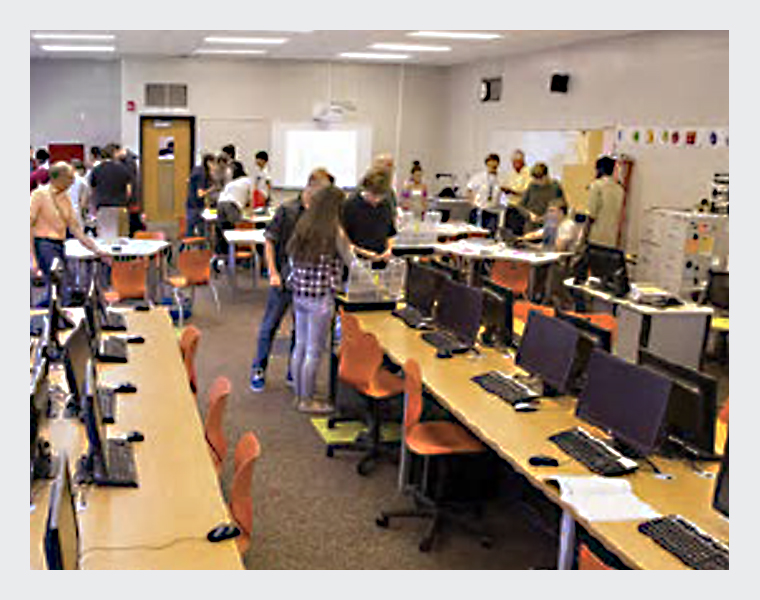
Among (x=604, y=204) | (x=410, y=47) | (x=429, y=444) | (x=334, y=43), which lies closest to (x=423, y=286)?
(x=429, y=444)

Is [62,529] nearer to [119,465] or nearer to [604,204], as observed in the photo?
[119,465]

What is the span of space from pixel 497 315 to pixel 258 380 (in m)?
2.28

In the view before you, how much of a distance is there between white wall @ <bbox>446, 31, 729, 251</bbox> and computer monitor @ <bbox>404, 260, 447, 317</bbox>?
3676 millimetres

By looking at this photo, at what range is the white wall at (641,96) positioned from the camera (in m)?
10.0

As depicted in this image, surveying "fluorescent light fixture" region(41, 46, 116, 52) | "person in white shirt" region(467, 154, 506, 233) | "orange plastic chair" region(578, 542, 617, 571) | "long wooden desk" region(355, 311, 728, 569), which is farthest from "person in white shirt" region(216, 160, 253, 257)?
"orange plastic chair" region(578, 542, 617, 571)

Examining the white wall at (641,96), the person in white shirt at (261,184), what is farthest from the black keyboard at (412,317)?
the person in white shirt at (261,184)

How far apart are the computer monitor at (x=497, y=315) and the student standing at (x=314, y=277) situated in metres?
1.02

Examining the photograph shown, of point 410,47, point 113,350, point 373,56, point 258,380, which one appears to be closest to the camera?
point 113,350

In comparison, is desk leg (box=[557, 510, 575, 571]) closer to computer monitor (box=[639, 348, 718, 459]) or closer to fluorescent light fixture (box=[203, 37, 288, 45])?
computer monitor (box=[639, 348, 718, 459])

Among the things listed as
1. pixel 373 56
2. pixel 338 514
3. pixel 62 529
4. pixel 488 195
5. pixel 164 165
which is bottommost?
pixel 338 514

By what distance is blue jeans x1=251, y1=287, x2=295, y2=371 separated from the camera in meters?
6.81

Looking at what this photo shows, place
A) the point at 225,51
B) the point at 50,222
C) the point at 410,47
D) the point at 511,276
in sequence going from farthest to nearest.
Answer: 1. the point at 225,51
2. the point at 410,47
3. the point at 511,276
4. the point at 50,222

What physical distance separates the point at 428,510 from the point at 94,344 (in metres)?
2.12

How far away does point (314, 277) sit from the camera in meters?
6.18
